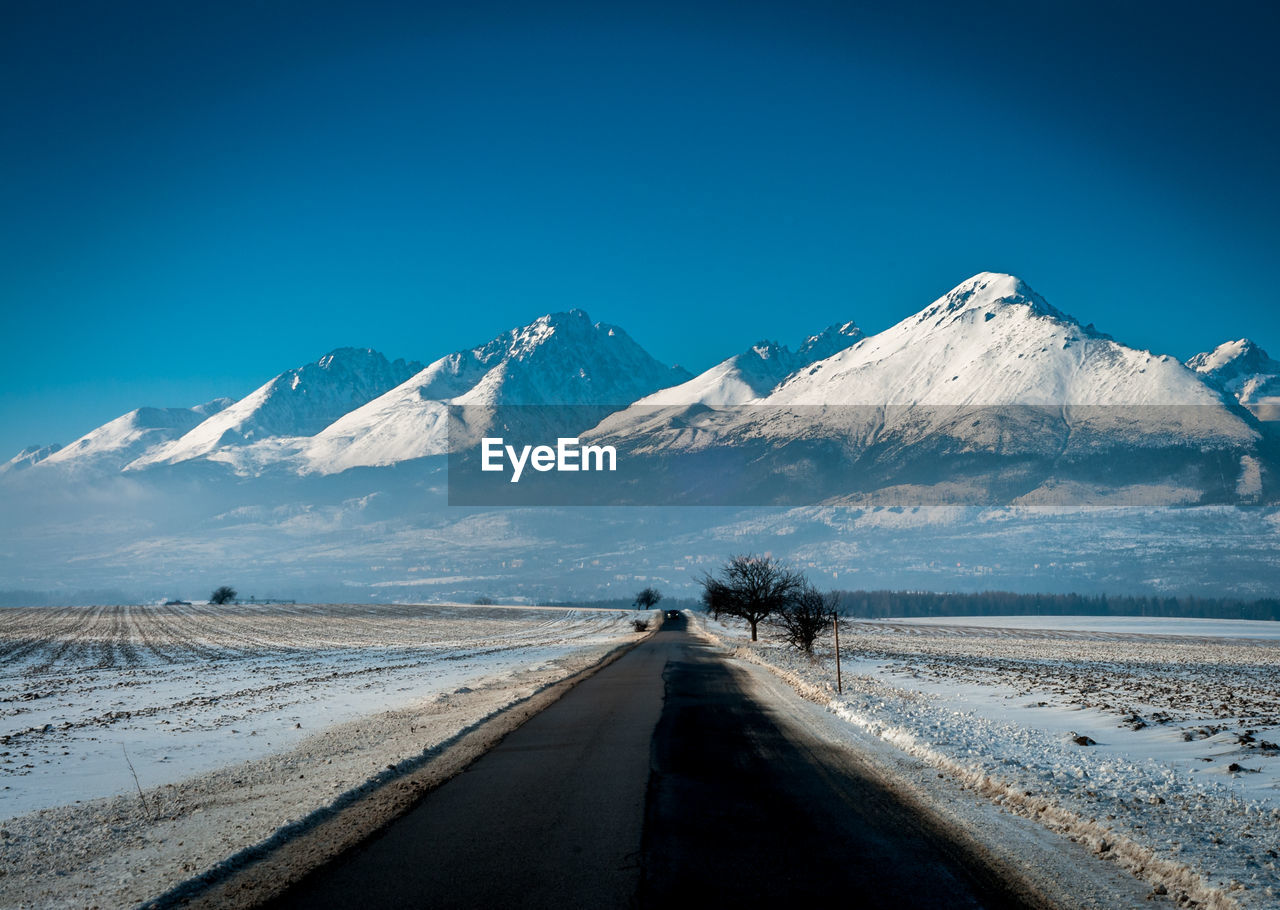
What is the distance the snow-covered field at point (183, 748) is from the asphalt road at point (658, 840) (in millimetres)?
1792

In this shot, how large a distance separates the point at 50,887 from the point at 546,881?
4.43 meters

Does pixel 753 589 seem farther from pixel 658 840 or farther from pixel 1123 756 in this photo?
pixel 658 840

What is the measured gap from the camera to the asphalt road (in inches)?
259

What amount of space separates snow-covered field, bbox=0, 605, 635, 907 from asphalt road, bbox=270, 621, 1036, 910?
1.79 m

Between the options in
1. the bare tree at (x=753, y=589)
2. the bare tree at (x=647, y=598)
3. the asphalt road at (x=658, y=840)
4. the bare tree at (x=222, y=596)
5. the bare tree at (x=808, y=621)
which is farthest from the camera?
the bare tree at (x=647, y=598)

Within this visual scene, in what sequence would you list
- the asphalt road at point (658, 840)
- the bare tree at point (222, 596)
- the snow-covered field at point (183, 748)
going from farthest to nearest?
the bare tree at point (222, 596) < the snow-covered field at point (183, 748) < the asphalt road at point (658, 840)

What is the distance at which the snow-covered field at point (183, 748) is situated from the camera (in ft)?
25.9

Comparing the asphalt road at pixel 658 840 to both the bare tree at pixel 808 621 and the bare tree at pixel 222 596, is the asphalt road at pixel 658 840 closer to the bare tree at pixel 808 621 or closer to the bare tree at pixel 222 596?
the bare tree at pixel 808 621

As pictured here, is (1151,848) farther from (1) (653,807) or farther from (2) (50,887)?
(2) (50,887)

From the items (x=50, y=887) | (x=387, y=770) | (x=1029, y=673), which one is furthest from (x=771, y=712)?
(x=1029, y=673)

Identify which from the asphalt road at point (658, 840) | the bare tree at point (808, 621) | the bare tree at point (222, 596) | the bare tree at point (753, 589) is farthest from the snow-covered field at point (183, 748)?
the bare tree at point (222, 596)

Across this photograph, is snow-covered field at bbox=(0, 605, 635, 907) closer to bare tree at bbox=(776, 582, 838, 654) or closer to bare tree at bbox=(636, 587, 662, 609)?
bare tree at bbox=(776, 582, 838, 654)

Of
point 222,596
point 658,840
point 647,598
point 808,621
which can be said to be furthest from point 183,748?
point 222,596

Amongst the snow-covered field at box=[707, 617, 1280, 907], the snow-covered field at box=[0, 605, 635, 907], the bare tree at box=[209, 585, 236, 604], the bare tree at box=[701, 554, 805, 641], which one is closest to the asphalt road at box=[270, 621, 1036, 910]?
the snow-covered field at box=[707, 617, 1280, 907]
